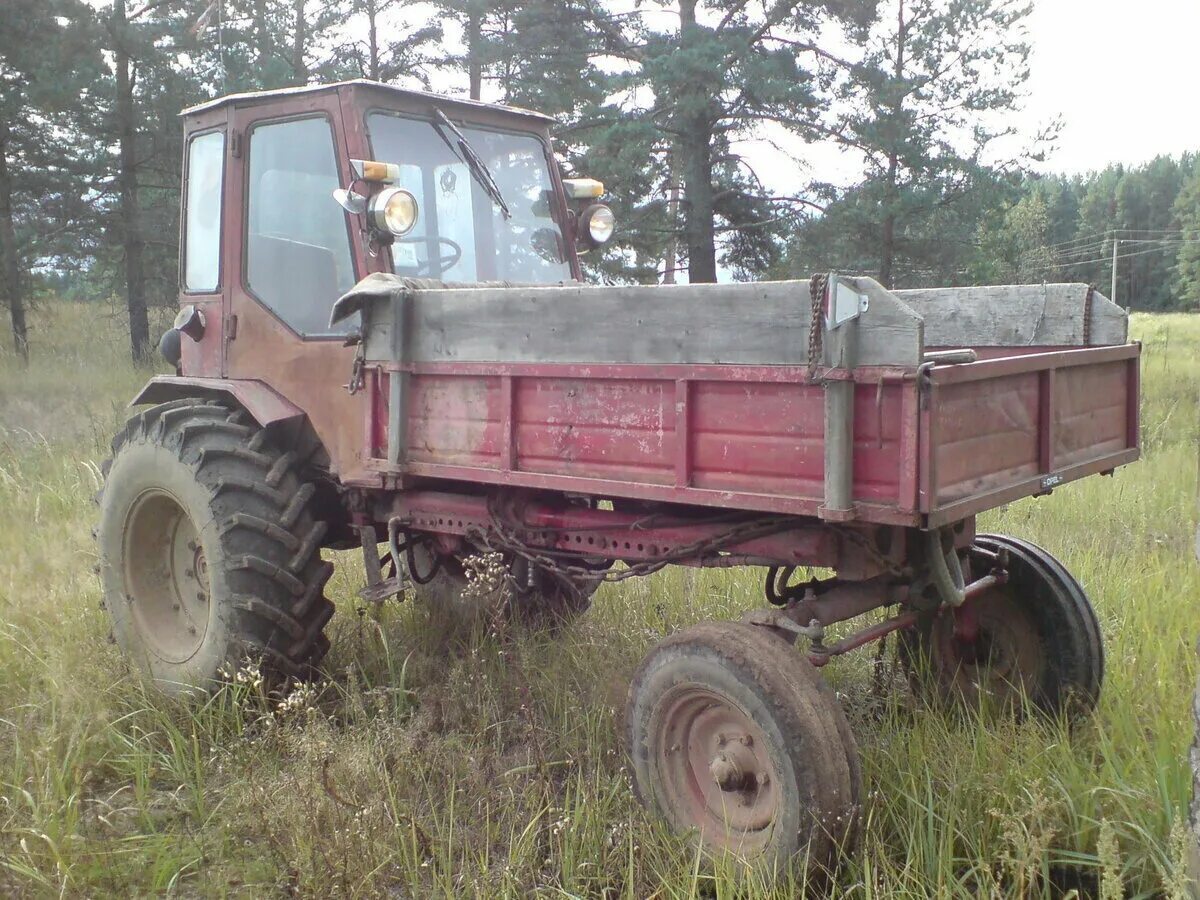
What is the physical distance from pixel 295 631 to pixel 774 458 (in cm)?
221

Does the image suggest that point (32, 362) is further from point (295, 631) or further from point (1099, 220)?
point (1099, 220)

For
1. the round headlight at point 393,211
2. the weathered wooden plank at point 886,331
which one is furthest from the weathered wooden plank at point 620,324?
the round headlight at point 393,211

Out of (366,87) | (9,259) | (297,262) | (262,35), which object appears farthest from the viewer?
(262,35)

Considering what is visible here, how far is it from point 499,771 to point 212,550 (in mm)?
1458

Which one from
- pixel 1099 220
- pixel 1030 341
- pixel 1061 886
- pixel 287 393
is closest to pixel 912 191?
pixel 1030 341

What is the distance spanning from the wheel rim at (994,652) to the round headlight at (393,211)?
2.59 m

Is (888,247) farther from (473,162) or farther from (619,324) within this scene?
(619,324)

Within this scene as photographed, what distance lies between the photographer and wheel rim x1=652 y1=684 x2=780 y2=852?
121 inches

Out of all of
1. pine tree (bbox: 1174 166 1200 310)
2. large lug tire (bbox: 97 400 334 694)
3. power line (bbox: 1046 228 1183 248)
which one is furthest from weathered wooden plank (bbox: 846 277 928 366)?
Answer: power line (bbox: 1046 228 1183 248)

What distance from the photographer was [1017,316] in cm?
410

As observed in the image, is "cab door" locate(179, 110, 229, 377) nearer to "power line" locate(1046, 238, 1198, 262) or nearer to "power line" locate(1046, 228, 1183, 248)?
"power line" locate(1046, 238, 1198, 262)

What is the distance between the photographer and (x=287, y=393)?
4.46 meters

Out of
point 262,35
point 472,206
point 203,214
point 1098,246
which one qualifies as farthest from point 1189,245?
point 203,214

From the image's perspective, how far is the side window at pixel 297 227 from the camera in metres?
4.35
